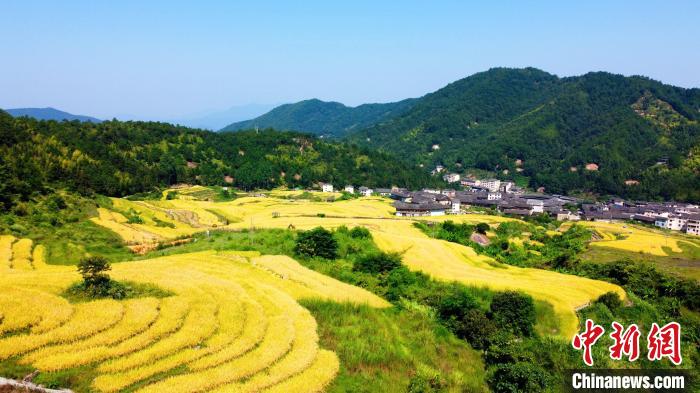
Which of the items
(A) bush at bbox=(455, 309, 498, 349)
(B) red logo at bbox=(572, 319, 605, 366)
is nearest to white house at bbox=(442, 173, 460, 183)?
(B) red logo at bbox=(572, 319, 605, 366)

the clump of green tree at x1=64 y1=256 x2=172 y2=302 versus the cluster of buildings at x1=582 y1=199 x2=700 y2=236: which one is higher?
the clump of green tree at x1=64 y1=256 x2=172 y2=302

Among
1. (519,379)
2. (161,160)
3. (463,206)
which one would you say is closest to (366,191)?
(463,206)

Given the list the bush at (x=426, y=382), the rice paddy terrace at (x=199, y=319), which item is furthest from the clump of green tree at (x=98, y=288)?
the bush at (x=426, y=382)

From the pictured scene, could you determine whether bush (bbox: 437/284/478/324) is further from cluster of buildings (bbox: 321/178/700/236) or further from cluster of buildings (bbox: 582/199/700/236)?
cluster of buildings (bbox: 582/199/700/236)

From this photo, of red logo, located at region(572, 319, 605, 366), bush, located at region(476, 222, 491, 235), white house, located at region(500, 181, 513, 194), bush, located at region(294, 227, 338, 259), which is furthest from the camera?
white house, located at region(500, 181, 513, 194)

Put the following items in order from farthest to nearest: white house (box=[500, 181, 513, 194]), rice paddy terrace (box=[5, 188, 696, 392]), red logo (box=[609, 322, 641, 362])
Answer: white house (box=[500, 181, 513, 194]), red logo (box=[609, 322, 641, 362]), rice paddy terrace (box=[5, 188, 696, 392])

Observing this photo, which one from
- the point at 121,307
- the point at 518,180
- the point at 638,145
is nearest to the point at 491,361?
the point at 121,307
